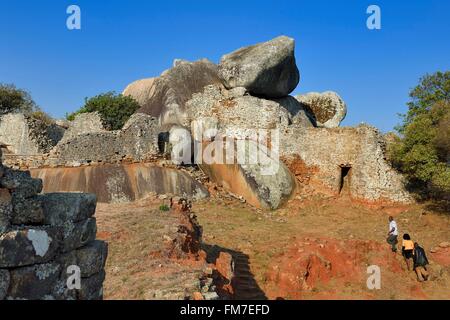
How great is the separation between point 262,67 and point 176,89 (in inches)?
571

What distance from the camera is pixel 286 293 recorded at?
14406 millimetres

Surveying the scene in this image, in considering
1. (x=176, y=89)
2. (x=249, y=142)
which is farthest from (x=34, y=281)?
(x=176, y=89)

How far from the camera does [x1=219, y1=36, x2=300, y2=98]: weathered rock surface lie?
1220 inches

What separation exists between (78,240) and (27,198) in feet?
3.10

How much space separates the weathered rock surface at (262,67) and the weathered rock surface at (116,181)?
11973 mm

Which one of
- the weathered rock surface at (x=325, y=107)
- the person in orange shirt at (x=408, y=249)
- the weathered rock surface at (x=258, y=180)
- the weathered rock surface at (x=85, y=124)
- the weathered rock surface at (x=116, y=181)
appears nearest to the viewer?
the person in orange shirt at (x=408, y=249)

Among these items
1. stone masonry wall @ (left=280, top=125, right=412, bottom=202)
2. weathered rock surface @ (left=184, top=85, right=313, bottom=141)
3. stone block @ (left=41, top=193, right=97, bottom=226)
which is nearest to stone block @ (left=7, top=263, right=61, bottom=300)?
stone block @ (left=41, top=193, right=97, bottom=226)

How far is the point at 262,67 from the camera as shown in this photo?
30.9 meters

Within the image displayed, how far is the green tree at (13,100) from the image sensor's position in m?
39.9

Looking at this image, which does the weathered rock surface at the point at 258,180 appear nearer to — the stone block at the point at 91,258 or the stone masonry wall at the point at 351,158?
the stone masonry wall at the point at 351,158

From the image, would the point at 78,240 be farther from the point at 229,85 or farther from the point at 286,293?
the point at 229,85

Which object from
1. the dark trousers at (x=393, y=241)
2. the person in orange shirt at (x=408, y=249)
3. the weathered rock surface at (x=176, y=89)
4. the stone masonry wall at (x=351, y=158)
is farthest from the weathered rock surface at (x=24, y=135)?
the person in orange shirt at (x=408, y=249)

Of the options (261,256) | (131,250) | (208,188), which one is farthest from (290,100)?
(131,250)

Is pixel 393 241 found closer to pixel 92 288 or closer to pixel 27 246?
pixel 92 288
